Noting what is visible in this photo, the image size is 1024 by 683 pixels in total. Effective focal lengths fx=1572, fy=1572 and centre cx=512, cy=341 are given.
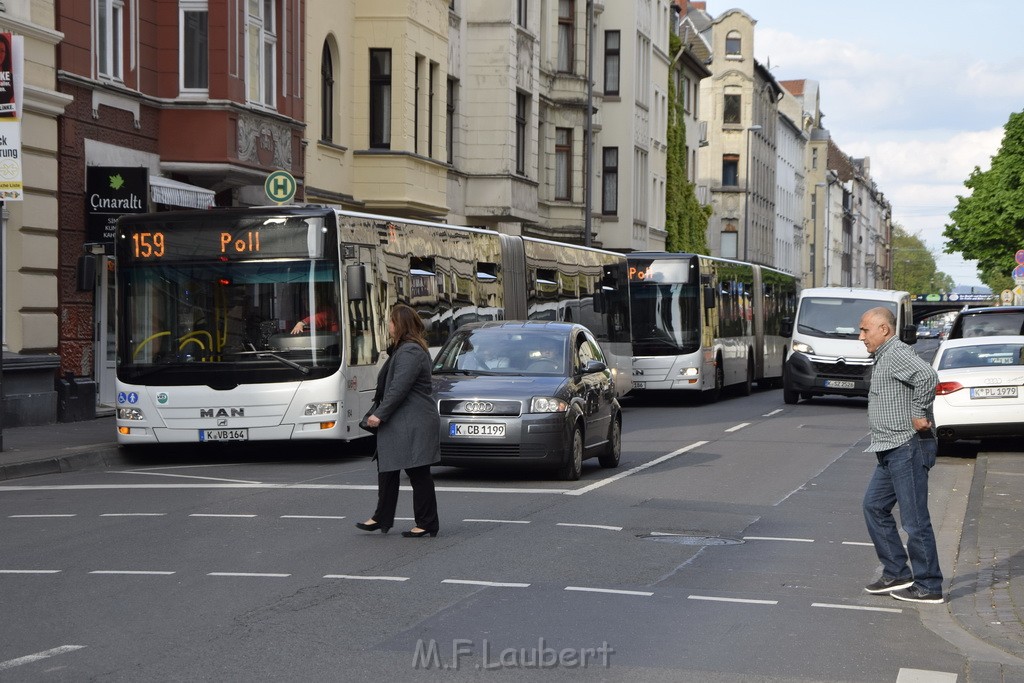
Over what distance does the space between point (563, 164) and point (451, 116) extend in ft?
36.2

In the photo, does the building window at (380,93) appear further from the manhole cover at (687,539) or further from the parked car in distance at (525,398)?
the manhole cover at (687,539)

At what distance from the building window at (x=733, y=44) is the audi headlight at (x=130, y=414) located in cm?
8719

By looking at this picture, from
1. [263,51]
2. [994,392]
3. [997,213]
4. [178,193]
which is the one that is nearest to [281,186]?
[178,193]

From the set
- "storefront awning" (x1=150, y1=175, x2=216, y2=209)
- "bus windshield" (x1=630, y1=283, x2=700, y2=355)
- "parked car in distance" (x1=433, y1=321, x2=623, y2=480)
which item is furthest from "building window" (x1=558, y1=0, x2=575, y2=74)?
"parked car in distance" (x1=433, y1=321, x2=623, y2=480)

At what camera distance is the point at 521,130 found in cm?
4428

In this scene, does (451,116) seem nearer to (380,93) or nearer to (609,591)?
(380,93)

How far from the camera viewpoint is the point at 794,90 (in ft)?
473

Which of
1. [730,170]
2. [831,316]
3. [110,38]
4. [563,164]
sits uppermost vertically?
[730,170]

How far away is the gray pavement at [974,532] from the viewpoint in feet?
26.8

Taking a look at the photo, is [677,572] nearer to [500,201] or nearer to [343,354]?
[343,354]

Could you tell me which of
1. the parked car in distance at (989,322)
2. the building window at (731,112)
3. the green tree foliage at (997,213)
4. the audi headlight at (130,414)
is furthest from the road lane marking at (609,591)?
the building window at (731,112)

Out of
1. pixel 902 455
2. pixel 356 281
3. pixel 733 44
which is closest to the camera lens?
pixel 902 455

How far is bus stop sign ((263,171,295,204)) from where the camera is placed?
22.5 m

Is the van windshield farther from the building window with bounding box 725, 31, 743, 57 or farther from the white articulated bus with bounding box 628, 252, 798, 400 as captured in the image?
the building window with bounding box 725, 31, 743, 57
